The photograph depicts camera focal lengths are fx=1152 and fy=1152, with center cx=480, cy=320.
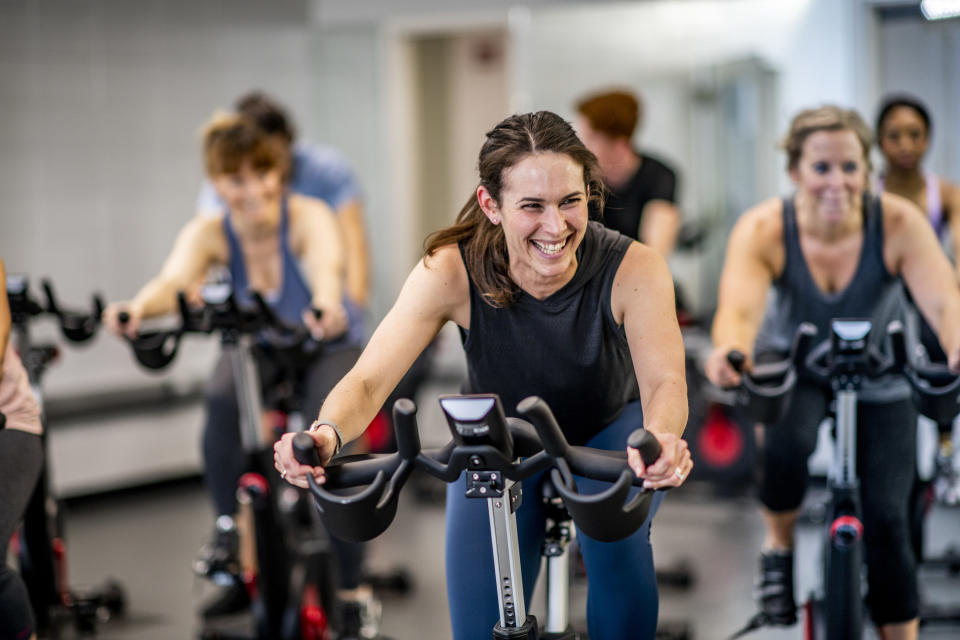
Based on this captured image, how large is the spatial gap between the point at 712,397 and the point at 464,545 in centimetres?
328

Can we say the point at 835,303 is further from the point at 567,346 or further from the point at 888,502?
the point at 567,346

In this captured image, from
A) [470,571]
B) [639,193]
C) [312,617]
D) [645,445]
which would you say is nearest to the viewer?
[645,445]

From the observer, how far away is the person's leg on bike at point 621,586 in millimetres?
2221

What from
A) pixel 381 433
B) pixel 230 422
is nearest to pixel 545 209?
pixel 230 422

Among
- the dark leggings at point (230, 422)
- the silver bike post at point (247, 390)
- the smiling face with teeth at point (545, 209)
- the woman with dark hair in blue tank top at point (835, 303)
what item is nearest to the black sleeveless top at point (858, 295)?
the woman with dark hair in blue tank top at point (835, 303)

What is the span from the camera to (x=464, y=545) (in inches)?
85.7

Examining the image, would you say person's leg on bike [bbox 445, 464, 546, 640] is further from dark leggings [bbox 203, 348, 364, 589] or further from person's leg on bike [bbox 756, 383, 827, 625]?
dark leggings [bbox 203, 348, 364, 589]

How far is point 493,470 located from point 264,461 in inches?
67.4

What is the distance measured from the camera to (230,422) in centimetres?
357

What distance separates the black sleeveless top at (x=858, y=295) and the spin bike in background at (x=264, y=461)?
1358mm

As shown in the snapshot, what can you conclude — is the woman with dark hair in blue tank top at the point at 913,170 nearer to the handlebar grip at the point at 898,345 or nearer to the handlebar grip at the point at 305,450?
the handlebar grip at the point at 898,345

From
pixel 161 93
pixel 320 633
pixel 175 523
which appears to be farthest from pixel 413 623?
pixel 161 93

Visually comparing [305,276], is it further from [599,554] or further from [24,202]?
[24,202]

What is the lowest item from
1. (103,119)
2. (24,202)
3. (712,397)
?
(712,397)
